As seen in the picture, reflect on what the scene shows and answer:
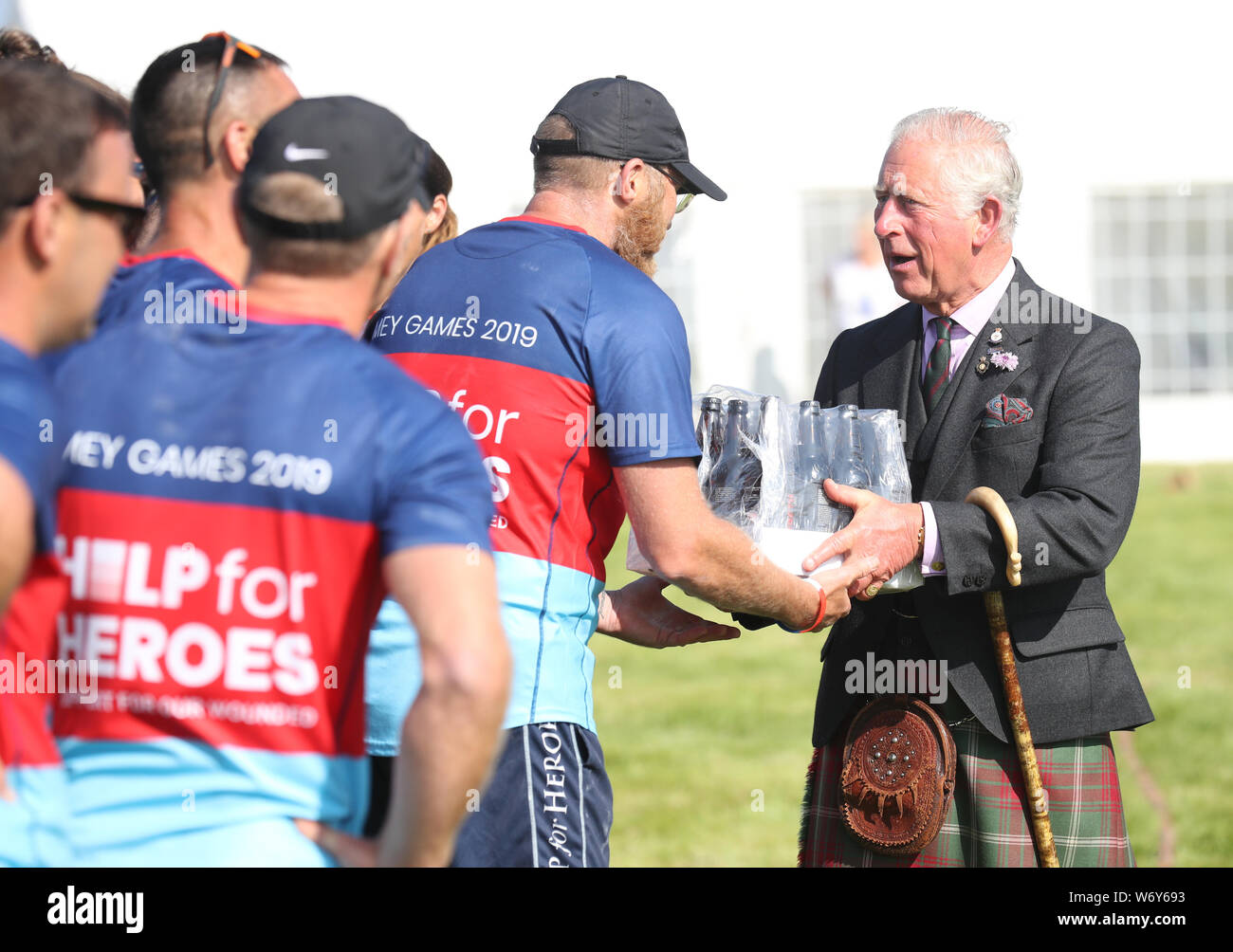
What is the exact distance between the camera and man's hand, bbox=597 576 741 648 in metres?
3.66

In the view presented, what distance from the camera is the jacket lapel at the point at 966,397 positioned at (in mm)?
3496

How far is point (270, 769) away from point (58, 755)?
323 mm

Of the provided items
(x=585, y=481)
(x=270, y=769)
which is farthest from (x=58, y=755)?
(x=585, y=481)

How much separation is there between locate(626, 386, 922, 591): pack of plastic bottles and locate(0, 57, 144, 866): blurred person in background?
1.62m

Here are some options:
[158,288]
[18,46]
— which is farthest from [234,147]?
[18,46]

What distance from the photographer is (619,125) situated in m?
3.26

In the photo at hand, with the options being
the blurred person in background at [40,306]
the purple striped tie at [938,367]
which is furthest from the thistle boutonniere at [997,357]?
the blurred person in background at [40,306]

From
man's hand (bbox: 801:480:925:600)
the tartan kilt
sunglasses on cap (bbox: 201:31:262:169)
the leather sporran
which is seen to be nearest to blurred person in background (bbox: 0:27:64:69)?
sunglasses on cap (bbox: 201:31:262:169)

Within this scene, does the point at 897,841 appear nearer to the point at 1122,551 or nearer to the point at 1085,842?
the point at 1085,842

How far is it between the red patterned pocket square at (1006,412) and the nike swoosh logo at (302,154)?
2047mm

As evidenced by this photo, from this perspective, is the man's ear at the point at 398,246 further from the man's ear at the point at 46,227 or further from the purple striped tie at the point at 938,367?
the purple striped tie at the point at 938,367

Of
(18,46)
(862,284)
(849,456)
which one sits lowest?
(849,456)

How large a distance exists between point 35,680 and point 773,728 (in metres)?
5.66

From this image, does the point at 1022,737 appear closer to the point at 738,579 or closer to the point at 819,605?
the point at 819,605
